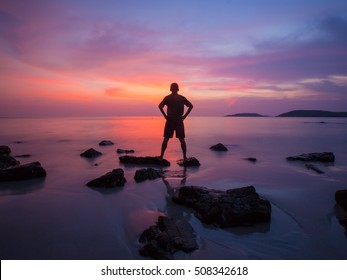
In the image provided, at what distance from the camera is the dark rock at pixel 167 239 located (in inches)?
108

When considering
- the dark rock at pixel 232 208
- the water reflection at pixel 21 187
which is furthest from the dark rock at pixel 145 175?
the dark rock at pixel 232 208

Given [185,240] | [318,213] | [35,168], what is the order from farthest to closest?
[35,168] < [318,213] < [185,240]

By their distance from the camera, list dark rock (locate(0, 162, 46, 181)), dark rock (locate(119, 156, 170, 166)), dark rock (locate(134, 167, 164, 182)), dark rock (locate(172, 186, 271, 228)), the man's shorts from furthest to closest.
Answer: the man's shorts
dark rock (locate(119, 156, 170, 166))
dark rock (locate(134, 167, 164, 182))
dark rock (locate(0, 162, 46, 181))
dark rock (locate(172, 186, 271, 228))

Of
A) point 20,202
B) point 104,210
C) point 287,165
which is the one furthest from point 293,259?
point 287,165

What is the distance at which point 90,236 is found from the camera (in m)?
3.12

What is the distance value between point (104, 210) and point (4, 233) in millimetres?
1204

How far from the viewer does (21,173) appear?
5.53m

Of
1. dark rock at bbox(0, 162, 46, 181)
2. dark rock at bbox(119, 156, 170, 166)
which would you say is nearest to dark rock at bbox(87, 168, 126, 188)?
dark rock at bbox(0, 162, 46, 181)

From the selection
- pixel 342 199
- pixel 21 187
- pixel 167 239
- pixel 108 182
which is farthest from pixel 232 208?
pixel 21 187

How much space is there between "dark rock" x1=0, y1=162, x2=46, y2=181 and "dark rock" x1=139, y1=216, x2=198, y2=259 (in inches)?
139

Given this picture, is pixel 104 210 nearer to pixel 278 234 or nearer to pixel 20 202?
pixel 20 202

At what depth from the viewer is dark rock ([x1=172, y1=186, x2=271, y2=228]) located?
3494mm

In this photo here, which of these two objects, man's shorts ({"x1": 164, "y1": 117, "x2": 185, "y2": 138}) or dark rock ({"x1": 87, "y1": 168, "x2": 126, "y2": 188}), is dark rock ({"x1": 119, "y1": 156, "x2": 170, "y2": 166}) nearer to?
man's shorts ({"x1": 164, "y1": 117, "x2": 185, "y2": 138})

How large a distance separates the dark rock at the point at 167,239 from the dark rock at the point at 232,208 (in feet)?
1.31
